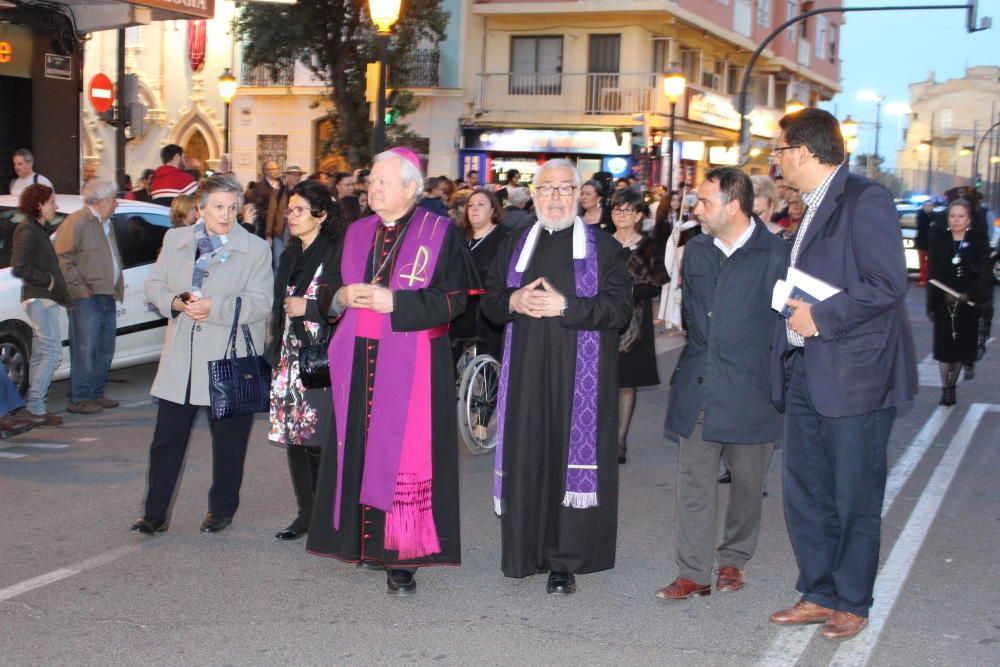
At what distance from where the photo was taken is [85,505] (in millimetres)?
7129

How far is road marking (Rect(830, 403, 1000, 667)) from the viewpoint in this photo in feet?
16.2

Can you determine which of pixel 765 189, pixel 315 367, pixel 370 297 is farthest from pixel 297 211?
pixel 765 189

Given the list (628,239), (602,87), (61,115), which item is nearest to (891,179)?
(602,87)

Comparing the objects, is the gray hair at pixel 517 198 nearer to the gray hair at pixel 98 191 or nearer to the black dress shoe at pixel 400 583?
the gray hair at pixel 98 191

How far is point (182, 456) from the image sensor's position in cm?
647

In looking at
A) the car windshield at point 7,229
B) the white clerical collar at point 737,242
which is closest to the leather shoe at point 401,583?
the white clerical collar at point 737,242

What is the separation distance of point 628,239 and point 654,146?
2231cm

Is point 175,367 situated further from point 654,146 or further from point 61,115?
point 654,146

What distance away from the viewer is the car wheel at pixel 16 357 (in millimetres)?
9531

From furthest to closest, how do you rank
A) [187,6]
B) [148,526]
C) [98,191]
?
[187,6]
[98,191]
[148,526]

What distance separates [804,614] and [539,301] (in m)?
1.70

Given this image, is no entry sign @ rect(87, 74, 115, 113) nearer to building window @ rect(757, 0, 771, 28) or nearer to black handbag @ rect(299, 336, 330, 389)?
black handbag @ rect(299, 336, 330, 389)

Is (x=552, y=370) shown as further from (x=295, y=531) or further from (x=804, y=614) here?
(x=295, y=531)

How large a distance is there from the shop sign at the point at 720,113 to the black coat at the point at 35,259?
26.3 meters
